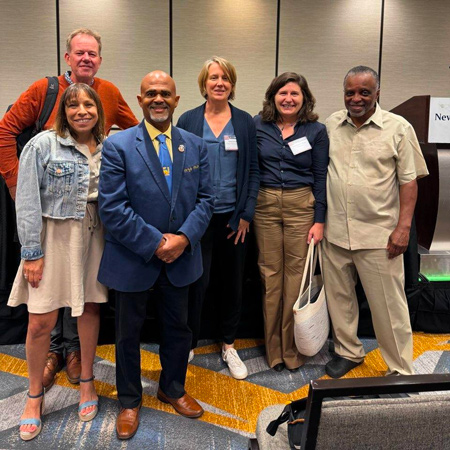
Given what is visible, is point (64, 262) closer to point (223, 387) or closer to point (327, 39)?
point (223, 387)

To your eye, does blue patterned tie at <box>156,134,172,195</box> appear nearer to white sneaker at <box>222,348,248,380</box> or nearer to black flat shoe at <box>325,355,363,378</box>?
white sneaker at <box>222,348,248,380</box>

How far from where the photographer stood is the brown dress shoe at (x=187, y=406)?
2146 millimetres

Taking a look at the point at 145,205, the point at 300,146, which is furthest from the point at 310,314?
the point at 145,205

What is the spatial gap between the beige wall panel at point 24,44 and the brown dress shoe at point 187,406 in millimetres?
3870

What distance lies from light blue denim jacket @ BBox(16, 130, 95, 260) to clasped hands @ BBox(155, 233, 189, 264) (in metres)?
0.38

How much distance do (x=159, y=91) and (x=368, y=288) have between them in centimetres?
150

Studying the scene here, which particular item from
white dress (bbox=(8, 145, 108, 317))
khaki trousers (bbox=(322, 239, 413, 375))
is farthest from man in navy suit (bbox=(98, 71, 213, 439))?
khaki trousers (bbox=(322, 239, 413, 375))

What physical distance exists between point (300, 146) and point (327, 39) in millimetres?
3219

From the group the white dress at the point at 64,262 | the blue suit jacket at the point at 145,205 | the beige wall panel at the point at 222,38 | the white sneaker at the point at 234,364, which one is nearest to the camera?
the blue suit jacket at the point at 145,205

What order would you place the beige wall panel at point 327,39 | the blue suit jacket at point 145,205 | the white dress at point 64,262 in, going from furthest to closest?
1. the beige wall panel at point 327,39
2. the white dress at point 64,262
3. the blue suit jacket at point 145,205

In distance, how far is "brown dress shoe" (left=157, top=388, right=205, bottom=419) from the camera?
215 centimetres

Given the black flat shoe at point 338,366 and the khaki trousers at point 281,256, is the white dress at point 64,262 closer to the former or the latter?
the khaki trousers at point 281,256

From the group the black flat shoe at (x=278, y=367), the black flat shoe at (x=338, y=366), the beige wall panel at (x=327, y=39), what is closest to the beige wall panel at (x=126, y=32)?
the beige wall panel at (x=327, y=39)

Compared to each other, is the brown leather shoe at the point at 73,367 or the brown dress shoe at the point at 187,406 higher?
the brown leather shoe at the point at 73,367
